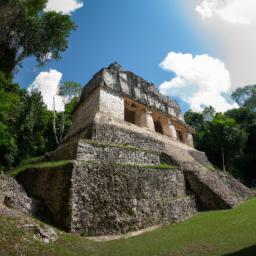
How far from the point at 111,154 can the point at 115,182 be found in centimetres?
179

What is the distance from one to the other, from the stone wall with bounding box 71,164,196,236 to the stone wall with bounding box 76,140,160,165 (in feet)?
2.95

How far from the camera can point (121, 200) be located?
854 centimetres

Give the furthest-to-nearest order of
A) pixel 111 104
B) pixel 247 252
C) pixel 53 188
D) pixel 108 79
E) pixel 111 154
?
pixel 108 79 < pixel 111 104 < pixel 111 154 < pixel 53 188 < pixel 247 252

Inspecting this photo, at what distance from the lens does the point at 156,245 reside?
673 centimetres

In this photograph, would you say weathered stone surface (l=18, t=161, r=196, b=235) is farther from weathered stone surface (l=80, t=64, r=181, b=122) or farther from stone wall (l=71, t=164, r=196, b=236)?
weathered stone surface (l=80, t=64, r=181, b=122)

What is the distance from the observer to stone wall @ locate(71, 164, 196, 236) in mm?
7836

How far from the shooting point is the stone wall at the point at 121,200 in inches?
309

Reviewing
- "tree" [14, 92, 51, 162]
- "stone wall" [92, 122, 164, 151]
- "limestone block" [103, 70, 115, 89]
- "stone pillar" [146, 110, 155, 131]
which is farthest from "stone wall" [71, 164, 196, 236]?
"tree" [14, 92, 51, 162]

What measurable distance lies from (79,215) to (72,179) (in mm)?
1162

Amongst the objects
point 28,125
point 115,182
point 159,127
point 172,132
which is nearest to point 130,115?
point 159,127

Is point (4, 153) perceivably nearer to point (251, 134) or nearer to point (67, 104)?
point (67, 104)

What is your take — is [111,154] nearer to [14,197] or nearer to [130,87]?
[14,197]

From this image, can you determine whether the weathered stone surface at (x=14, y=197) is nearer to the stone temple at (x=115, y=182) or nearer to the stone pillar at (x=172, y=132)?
the stone temple at (x=115, y=182)

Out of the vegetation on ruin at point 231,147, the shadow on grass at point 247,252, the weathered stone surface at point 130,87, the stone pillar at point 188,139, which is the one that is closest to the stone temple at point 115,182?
the weathered stone surface at point 130,87
